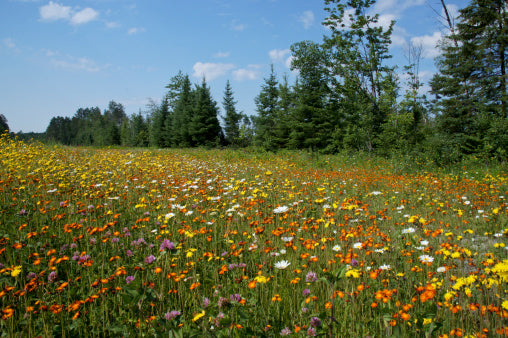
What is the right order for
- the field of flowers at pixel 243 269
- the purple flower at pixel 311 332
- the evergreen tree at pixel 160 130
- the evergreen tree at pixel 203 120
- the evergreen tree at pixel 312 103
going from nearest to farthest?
the purple flower at pixel 311 332 < the field of flowers at pixel 243 269 < the evergreen tree at pixel 312 103 < the evergreen tree at pixel 203 120 < the evergreen tree at pixel 160 130

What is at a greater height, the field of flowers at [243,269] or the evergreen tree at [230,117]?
the evergreen tree at [230,117]

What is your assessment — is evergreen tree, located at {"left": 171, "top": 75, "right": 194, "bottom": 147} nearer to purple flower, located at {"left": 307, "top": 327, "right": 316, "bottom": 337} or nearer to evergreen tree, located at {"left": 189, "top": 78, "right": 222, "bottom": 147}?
evergreen tree, located at {"left": 189, "top": 78, "right": 222, "bottom": 147}

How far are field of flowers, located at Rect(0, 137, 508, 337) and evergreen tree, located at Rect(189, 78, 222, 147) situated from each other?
23.9 meters

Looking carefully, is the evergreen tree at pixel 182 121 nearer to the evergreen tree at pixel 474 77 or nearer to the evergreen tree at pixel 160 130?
the evergreen tree at pixel 160 130

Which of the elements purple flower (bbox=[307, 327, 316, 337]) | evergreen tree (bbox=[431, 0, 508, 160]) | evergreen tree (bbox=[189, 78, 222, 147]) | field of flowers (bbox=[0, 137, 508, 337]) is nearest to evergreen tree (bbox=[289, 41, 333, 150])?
evergreen tree (bbox=[431, 0, 508, 160])

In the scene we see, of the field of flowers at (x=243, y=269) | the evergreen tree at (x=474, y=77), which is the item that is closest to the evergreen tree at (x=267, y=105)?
the evergreen tree at (x=474, y=77)

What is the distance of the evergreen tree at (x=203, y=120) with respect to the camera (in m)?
28.7

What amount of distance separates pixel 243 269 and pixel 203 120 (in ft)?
92.9

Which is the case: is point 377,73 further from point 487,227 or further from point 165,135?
point 165,135

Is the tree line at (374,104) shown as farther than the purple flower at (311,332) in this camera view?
Yes

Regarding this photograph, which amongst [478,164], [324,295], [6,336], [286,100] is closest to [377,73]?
[286,100]

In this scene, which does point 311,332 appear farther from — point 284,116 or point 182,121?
point 182,121

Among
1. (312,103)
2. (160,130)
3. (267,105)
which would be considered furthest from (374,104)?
(160,130)

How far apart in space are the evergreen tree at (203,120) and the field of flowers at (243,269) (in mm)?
23850
